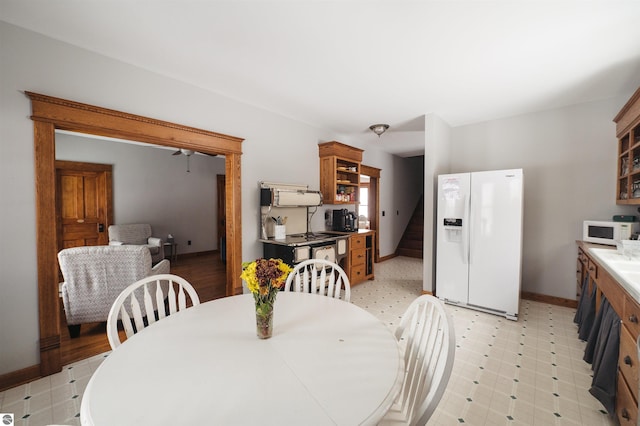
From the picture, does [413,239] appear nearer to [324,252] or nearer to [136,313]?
[324,252]

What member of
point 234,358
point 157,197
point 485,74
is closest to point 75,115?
point 234,358

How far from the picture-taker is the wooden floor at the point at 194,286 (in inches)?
94.4

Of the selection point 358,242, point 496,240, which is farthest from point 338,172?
point 496,240

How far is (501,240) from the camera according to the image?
3.14 meters

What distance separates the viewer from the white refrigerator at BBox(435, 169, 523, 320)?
3076 millimetres

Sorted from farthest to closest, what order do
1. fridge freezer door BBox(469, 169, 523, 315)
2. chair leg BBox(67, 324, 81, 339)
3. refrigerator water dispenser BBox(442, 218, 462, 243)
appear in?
1. refrigerator water dispenser BBox(442, 218, 462, 243)
2. fridge freezer door BBox(469, 169, 523, 315)
3. chair leg BBox(67, 324, 81, 339)

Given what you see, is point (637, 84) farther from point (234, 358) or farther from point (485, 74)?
point (234, 358)

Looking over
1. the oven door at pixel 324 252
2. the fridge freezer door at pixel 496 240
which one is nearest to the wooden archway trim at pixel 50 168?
the oven door at pixel 324 252

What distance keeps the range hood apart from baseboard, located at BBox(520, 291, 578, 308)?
328 centimetres

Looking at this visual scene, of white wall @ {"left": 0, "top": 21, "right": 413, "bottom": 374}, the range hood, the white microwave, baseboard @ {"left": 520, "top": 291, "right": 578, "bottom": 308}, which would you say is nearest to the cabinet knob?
the white microwave

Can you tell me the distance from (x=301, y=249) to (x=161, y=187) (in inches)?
170

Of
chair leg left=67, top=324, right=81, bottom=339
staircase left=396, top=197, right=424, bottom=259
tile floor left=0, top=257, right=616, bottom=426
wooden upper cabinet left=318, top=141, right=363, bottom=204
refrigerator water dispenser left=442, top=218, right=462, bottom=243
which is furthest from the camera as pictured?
staircase left=396, top=197, right=424, bottom=259

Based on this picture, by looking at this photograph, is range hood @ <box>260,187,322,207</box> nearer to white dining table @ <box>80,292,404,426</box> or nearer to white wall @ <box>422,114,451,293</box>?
white wall @ <box>422,114,451,293</box>

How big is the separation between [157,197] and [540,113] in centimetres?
700
